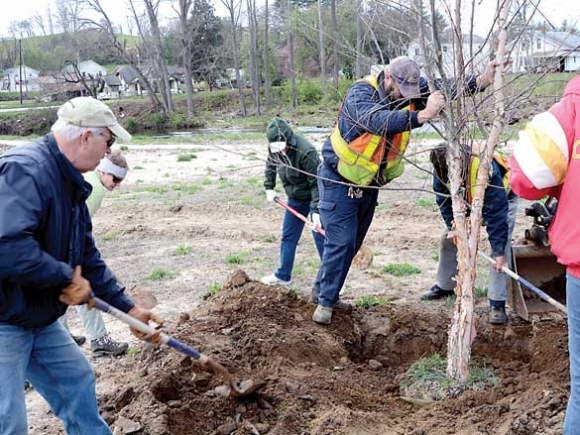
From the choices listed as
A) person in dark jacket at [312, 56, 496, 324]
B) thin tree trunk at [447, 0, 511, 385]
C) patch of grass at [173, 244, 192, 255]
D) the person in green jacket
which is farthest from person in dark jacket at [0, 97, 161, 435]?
patch of grass at [173, 244, 192, 255]

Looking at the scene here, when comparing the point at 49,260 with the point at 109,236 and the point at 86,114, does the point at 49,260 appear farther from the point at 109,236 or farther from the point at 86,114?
the point at 109,236

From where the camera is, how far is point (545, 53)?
398 cm

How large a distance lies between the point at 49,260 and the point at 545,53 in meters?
2.90

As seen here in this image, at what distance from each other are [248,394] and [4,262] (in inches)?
73.6

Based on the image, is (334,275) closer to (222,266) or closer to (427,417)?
(427,417)

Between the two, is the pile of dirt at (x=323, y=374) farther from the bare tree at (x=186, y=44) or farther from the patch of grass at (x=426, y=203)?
the bare tree at (x=186, y=44)

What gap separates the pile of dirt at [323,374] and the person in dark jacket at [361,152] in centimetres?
43

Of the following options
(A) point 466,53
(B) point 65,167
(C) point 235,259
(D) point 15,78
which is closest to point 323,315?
(A) point 466,53


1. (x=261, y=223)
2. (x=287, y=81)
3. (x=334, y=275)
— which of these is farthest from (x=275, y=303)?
(x=287, y=81)

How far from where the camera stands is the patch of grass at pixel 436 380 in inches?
172

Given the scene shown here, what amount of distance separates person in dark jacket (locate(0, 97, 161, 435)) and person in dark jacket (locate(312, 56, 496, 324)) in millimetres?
1906

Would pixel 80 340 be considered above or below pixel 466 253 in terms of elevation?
below

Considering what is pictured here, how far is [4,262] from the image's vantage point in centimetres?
272

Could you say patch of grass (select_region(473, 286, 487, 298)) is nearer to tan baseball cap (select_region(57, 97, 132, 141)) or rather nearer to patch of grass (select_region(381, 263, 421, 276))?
patch of grass (select_region(381, 263, 421, 276))
